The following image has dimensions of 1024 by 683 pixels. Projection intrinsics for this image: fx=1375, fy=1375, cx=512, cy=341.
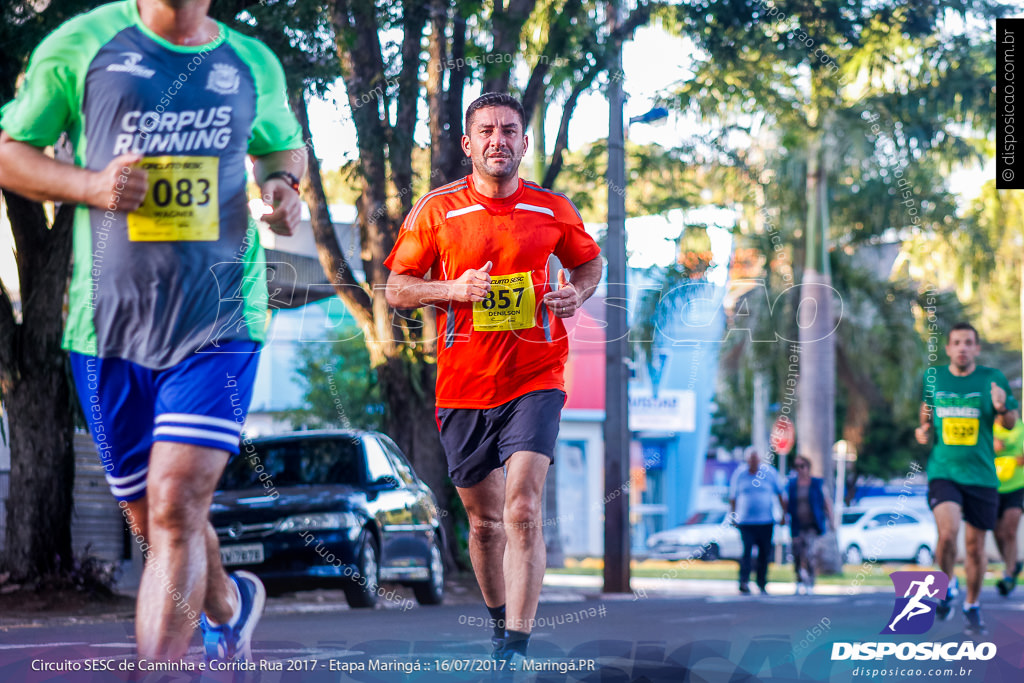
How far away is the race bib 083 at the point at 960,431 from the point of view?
873cm

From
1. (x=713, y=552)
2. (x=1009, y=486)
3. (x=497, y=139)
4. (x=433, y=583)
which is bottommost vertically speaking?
(x=713, y=552)

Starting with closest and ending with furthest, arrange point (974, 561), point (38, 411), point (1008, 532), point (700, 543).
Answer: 1. point (974, 561)
2. point (38, 411)
3. point (1008, 532)
4. point (700, 543)

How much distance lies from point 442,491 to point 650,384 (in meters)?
27.4

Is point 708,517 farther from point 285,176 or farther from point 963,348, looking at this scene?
point 285,176

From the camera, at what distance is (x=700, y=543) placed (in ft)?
111

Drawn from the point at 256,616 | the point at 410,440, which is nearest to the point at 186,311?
the point at 256,616

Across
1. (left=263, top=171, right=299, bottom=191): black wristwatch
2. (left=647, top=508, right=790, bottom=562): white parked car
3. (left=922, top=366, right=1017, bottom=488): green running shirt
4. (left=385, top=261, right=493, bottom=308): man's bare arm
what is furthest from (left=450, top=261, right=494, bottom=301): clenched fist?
(left=647, top=508, right=790, bottom=562): white parked car

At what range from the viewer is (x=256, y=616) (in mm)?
4406

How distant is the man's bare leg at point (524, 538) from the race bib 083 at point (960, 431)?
4385 mm

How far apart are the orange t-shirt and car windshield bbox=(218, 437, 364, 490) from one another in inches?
178

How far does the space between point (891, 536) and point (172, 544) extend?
3171cm

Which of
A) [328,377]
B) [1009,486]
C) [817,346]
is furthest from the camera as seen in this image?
[817,346]

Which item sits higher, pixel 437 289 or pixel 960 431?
pixel 437 289

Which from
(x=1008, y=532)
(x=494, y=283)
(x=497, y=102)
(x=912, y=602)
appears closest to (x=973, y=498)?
(x=1008, y=532)
